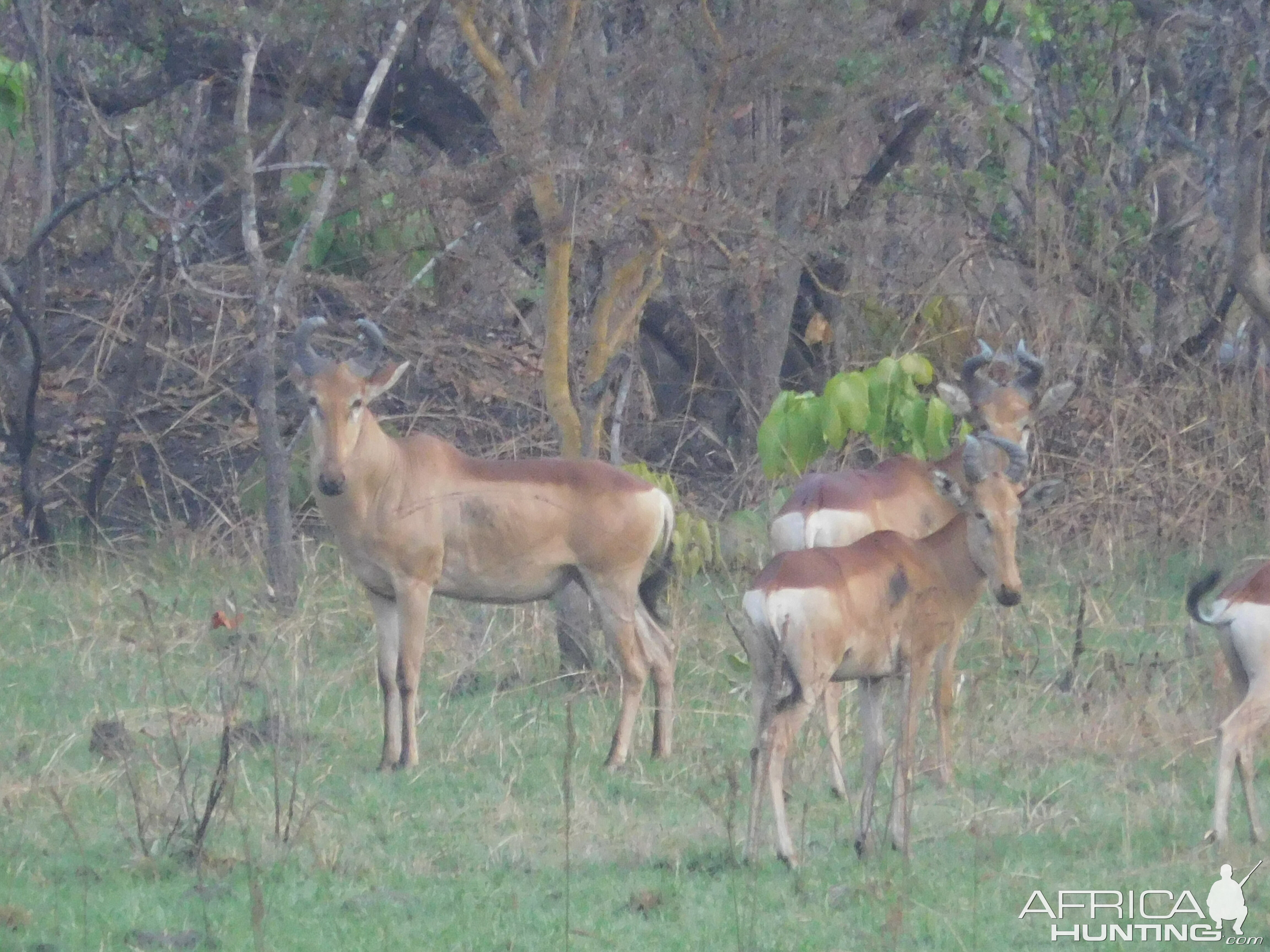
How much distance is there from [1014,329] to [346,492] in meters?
6.62

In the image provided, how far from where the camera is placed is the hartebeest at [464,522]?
873cm

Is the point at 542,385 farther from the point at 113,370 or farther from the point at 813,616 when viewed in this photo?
the point at 813,616

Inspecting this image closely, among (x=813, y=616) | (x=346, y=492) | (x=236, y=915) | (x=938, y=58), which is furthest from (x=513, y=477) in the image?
(x=938, y=58)

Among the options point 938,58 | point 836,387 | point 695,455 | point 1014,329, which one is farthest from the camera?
point 695,455

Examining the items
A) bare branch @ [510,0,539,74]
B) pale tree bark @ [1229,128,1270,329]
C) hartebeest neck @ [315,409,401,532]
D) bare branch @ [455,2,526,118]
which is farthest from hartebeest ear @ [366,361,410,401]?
pale tree bark @ [1229,128,1270,329]

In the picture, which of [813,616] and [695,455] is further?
[695,455]

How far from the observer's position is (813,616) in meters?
6.32

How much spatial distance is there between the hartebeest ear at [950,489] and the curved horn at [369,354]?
9.84ft

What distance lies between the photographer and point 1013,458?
740 cm

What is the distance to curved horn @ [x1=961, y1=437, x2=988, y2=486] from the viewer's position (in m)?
7.19

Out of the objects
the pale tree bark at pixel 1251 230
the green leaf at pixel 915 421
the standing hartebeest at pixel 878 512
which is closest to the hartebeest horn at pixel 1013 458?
the standing hartebeest at pixel 878 512

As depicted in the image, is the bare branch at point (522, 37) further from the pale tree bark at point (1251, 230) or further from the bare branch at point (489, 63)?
the pale tree bark at point (1251, 230)

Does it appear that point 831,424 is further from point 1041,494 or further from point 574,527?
point 1041,494

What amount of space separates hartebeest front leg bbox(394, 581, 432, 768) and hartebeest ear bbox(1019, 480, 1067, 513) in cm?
295
